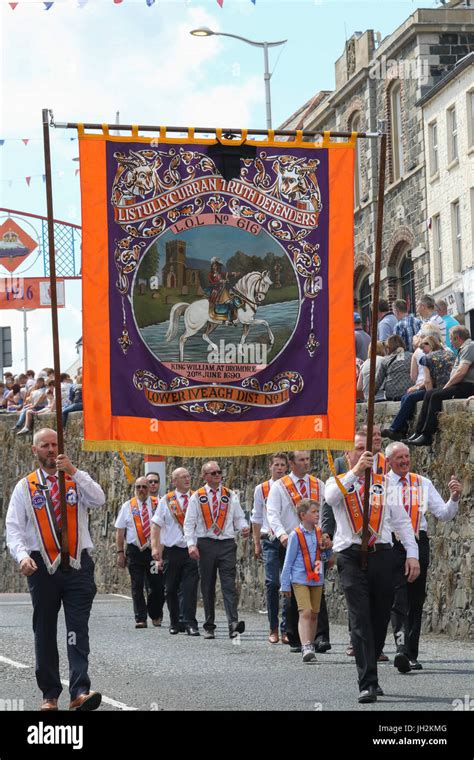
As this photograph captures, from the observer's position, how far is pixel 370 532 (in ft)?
36.2

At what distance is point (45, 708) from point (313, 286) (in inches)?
146

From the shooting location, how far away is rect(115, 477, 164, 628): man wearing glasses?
18.5 meters

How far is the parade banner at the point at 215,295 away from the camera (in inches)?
433

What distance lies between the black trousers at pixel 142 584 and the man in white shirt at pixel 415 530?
19.0ft

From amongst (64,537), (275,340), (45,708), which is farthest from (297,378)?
(45,708)

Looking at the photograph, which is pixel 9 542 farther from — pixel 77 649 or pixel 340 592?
pixel 340 592

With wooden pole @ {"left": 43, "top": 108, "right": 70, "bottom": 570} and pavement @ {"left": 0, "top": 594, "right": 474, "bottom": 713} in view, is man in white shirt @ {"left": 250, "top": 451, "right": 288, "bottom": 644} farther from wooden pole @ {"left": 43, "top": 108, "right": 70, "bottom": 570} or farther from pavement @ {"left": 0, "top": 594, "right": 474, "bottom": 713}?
wooden pole @ {"left": 43, "top": 108, "right": 70, "bottom": 570}

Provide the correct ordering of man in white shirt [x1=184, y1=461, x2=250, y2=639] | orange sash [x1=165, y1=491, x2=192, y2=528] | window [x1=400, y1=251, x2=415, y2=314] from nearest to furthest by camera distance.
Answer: man in white shirt [x1=184, y1=461, x2=250, y2=639] → orange sash [x1=165, y1=491, x2=192, y2=528] → window [x1=400, y1=251, x2=415, y2=314]

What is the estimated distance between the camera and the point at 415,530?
42.8 feet

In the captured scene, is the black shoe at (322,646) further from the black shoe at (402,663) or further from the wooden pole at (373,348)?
the wooden pole at (373,348)

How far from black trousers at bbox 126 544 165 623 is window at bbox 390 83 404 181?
21584 millimetres

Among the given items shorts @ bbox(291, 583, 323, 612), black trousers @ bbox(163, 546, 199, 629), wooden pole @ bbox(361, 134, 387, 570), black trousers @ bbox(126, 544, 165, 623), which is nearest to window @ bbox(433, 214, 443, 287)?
black trousers @ bbox(126, 544, 165, 623)

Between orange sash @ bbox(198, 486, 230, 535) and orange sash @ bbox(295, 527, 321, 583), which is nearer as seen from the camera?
orange sash @ bbox(295, 527, 321, 583)

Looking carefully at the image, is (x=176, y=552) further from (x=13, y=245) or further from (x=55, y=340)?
(x=13, y=245)
